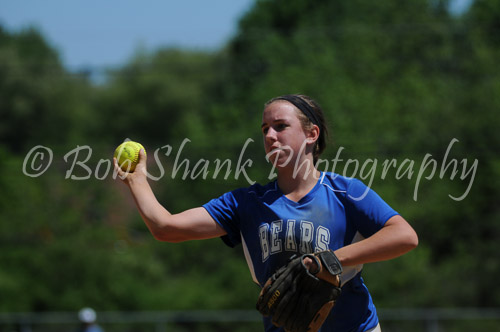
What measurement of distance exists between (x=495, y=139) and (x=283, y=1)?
1390cm

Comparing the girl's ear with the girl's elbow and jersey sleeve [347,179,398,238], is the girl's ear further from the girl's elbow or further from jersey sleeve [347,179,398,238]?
the girl's elbow

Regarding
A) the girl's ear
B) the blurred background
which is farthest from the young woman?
the blurred background

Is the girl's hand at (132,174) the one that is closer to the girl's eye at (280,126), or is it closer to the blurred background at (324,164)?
the girl's eye at (280,126)

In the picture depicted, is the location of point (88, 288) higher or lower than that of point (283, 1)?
lower

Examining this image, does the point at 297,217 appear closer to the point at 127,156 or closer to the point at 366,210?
the point at 366,210

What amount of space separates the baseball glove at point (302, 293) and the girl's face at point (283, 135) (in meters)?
0.48

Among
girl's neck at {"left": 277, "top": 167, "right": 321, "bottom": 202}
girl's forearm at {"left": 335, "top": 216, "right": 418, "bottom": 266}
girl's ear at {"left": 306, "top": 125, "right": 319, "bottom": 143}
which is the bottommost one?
girl's forearm at {"left": 335, "top": 216, "right": 418, "bottom": 266}

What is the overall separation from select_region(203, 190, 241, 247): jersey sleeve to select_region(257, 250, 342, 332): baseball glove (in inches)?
15.4

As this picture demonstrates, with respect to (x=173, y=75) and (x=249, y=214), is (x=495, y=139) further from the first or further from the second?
(x=173, y=75)

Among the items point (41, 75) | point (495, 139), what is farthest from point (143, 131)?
point (495, 139)

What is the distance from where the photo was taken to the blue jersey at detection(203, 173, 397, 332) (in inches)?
121

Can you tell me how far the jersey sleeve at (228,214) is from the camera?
10.6ft

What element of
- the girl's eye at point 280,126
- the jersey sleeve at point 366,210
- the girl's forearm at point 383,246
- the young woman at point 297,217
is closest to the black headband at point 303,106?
the young woman at point 297,217

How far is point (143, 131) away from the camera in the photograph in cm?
5056
